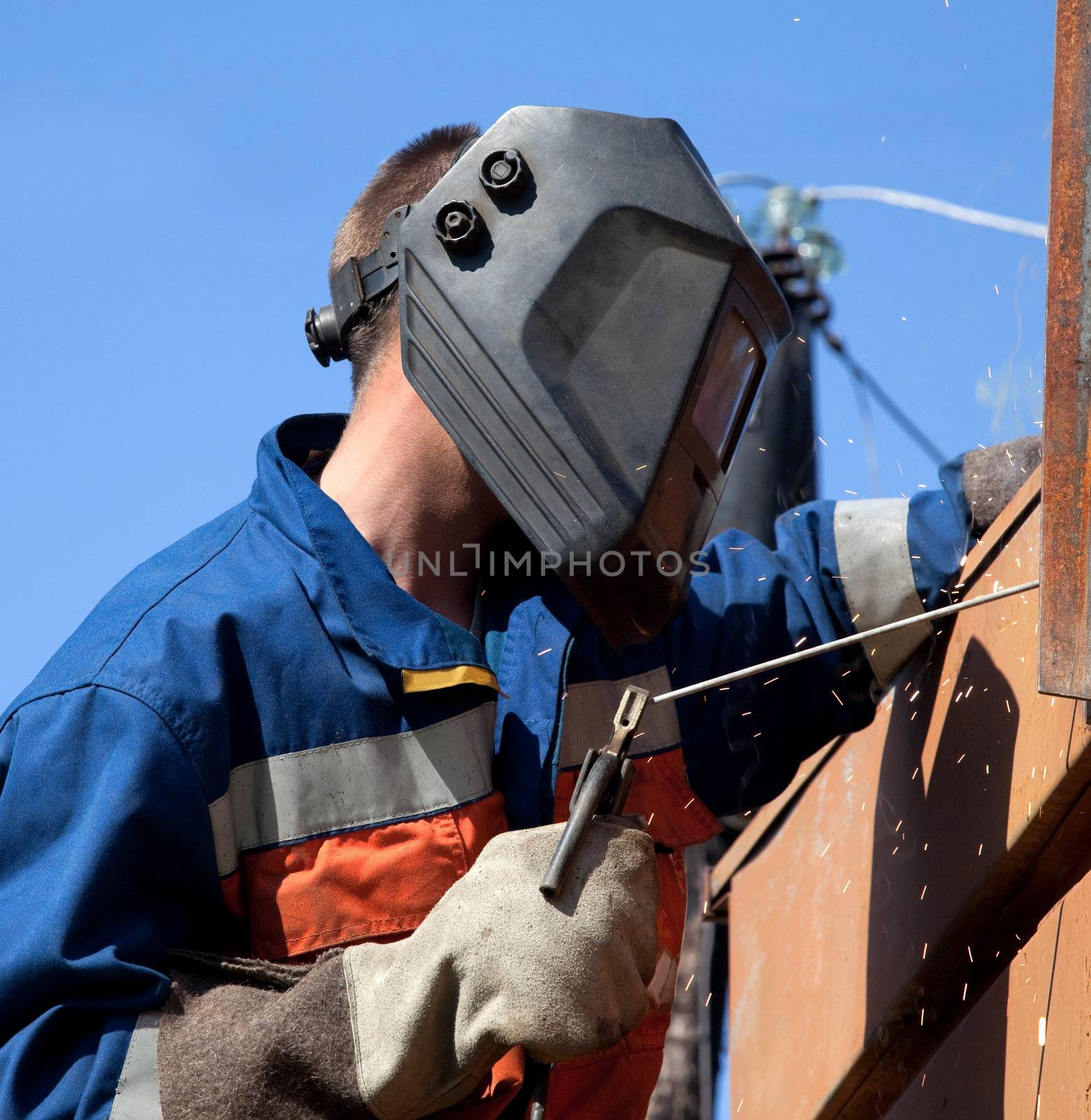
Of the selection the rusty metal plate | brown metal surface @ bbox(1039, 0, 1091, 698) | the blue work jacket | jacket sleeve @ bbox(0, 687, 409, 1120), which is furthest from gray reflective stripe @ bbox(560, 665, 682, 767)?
brown metal surface @ bbox(1039, 0, 1091, 698)

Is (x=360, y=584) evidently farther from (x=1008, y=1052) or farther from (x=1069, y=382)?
(x=1008, y=1052)

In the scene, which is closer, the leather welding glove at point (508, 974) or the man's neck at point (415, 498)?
the leather welding glove at point (508, 974)

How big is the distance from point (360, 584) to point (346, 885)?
445 millimetres

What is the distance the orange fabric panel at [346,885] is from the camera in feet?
6.75

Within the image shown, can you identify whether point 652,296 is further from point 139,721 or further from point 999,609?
point 139,721

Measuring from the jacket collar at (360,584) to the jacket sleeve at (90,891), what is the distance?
36 centimetres

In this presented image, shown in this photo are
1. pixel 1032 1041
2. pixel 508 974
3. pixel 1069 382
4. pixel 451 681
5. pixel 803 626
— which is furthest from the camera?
pixel 803 626

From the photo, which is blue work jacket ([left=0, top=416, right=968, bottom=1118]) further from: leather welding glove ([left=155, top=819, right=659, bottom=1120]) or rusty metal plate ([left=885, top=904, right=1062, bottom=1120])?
rusty metal plate ([left=885, top=904, right=1062, bottom=1120])

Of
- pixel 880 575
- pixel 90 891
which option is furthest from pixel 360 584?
pixel 880 575

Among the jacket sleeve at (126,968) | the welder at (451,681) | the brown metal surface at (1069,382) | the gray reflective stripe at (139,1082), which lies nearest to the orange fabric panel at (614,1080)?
the welder at (451,681)

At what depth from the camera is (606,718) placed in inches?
93.1

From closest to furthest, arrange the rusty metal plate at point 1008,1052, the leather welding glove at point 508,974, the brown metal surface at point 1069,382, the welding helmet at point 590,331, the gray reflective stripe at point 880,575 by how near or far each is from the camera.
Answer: the brown metal surface at point 1069,382 → the leather welding glove at point 508,974 → the rusty metal plate at point 1008,1052 → the welding helmet at point 590,331 → the gray reflective stripe at point 880,575

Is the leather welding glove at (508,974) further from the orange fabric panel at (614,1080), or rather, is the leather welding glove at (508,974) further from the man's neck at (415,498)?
the man's neck at (415,498)

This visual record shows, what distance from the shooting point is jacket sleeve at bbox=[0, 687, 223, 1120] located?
6.04 ft
